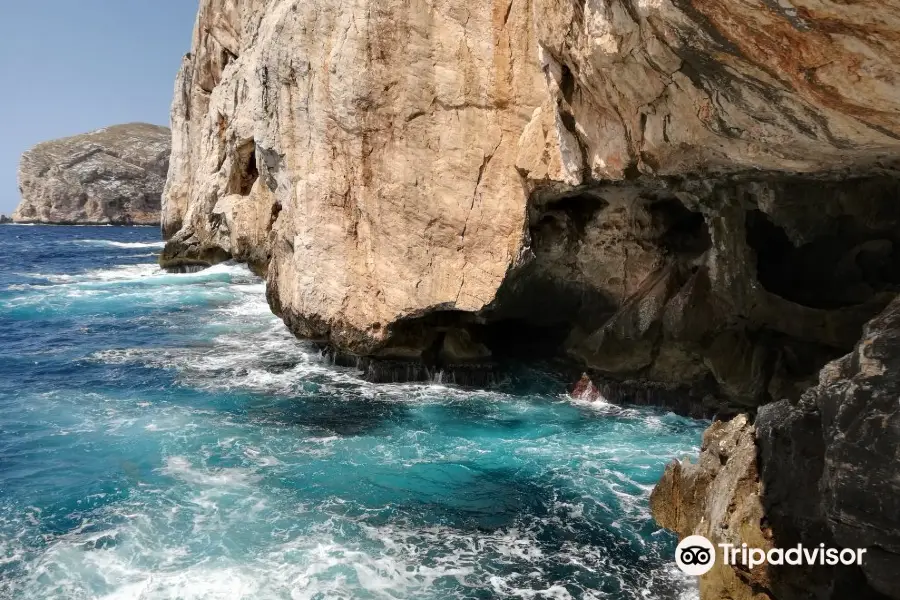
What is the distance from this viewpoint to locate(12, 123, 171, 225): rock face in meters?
115

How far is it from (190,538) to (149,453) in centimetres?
447

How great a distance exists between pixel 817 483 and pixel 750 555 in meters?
1.38

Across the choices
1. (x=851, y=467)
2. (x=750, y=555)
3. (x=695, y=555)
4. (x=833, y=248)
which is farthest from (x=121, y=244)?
(x=851, y=467)

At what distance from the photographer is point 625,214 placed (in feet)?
63.6

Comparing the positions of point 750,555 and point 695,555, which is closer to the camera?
point 750,555

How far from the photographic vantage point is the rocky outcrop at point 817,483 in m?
7.55

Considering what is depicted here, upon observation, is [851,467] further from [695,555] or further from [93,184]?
[93,184]

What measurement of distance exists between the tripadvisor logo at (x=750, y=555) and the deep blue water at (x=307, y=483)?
14.3 inches

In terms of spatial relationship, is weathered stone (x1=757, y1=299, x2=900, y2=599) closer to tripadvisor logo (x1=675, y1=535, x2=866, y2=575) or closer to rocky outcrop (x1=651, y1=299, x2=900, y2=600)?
rocky outcrop (x1=651, y1=299, x2=900, y2=600)

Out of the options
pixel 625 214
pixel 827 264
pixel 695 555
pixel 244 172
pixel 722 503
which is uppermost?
pixel 244 172

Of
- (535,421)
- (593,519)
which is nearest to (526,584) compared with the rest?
(593,519)

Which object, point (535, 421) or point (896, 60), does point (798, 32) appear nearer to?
point (896, 60)

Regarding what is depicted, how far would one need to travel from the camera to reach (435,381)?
21.4 m

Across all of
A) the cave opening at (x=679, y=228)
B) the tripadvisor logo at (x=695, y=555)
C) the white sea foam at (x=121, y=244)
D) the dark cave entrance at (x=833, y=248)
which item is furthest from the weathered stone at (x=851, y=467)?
the white sea foam at (x=121, y=244)
